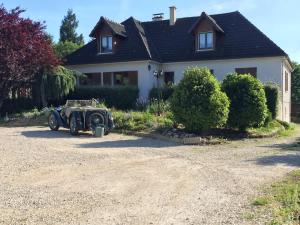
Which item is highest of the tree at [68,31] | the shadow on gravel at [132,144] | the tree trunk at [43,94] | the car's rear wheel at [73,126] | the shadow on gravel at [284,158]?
the tree at [68,31]

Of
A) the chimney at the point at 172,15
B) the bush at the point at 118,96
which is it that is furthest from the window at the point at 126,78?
the chimney at the point at 172,15

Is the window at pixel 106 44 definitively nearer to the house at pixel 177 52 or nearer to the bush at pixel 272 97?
the house at pixel 177 52

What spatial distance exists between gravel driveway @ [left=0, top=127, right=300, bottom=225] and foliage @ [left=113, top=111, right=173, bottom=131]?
3258 mm

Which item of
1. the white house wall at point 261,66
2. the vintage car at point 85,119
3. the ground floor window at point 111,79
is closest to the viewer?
the vintage car at point 85,119

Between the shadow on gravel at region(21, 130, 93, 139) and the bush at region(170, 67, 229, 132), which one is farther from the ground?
the bush at region(170, 67, 229, 132)

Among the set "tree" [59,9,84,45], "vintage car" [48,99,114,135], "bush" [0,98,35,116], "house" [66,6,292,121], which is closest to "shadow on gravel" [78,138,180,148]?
"vintage car" [48,99,114,135]

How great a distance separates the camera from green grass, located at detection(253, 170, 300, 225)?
21.8 feet

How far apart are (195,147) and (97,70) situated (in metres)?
18.7

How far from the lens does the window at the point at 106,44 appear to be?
1303 inches

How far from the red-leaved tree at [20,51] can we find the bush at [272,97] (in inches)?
466

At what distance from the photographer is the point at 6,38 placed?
2525 cm

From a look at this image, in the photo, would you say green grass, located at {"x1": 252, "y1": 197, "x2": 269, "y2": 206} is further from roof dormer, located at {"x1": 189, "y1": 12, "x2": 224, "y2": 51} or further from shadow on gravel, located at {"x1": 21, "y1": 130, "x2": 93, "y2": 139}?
roof dormer, located at {"x1": 189, "y1": 12, "x2": 224, "y2": 51}

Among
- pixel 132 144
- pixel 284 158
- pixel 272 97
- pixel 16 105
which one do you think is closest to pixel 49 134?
pixel 132 144

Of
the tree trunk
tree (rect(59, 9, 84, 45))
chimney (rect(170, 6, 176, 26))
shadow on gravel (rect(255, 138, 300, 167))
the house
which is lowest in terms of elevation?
shadow on gravel (rect(255, 138, 300, 167))
